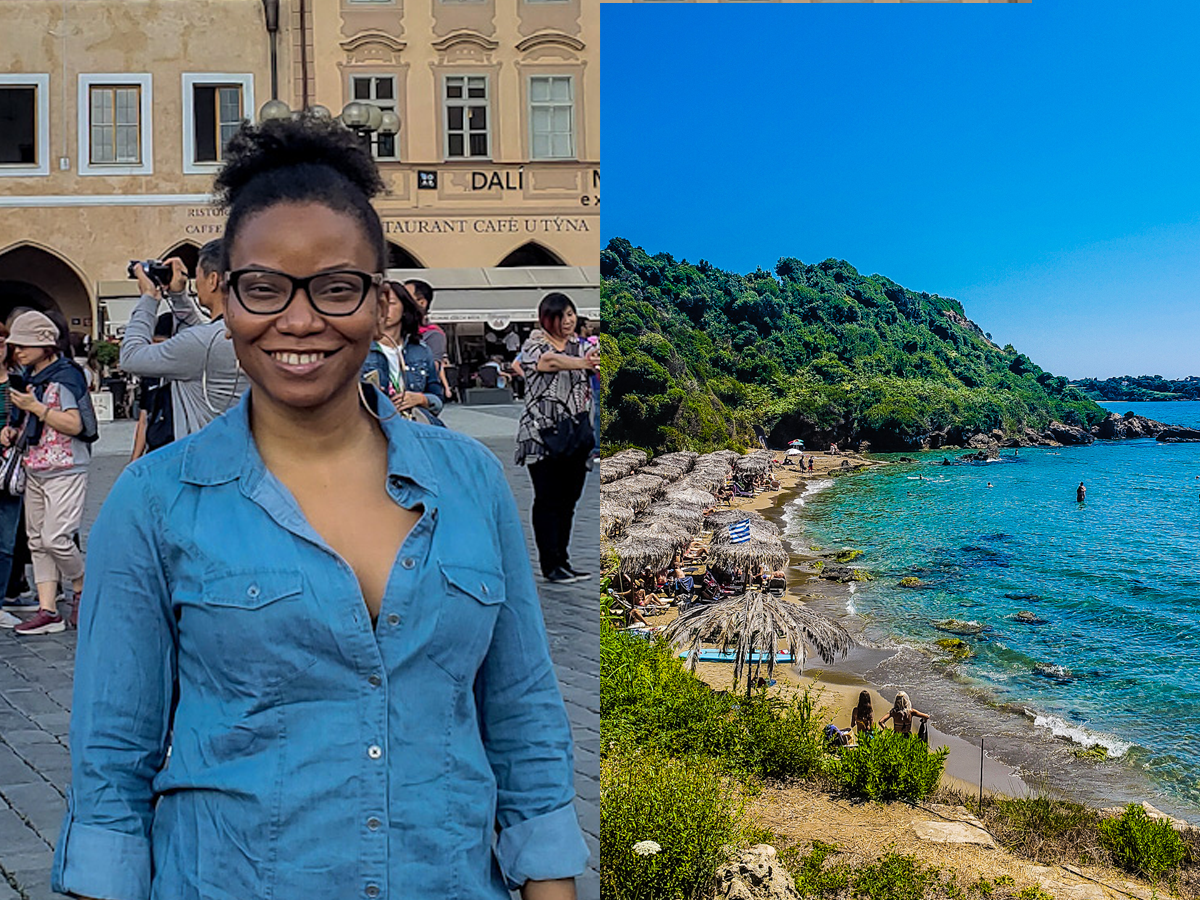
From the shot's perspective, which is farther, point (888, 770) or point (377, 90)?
point (377, 90)

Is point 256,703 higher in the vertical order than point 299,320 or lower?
lower

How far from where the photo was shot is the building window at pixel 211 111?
876 cm

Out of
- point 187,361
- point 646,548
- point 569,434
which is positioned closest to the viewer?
point 187,361

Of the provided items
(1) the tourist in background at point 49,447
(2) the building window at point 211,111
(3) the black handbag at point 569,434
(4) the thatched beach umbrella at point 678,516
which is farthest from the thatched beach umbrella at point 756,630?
(2) the building window at point 211,111

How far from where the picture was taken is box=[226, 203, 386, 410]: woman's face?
1.14 metres

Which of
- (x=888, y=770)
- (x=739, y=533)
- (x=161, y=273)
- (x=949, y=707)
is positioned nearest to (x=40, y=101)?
(x=739, y=533)

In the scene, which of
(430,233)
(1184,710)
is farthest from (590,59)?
(1184,710)

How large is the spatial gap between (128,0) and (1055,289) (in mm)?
6536

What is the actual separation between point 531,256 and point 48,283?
3365 mm

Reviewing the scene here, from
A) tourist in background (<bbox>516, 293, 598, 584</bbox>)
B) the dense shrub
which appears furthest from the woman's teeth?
the dense shrub

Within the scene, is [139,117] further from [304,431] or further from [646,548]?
[304,431]

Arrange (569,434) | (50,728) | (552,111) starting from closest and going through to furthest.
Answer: (50,728), (569,434), (552,111)

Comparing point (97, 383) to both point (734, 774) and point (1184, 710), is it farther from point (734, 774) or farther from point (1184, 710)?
point (1184, 710)

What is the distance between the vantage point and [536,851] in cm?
121
